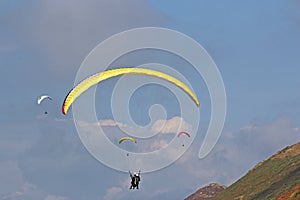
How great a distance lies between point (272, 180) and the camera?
406 feet

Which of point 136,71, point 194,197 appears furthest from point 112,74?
point 194,197

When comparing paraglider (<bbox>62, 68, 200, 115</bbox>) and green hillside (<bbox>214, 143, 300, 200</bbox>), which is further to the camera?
green hillside (<bbox>214, 143, 300, 200</bbox>)

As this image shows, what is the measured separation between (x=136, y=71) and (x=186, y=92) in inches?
194

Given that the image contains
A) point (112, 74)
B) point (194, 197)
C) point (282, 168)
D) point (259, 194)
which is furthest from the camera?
point (194, 197)

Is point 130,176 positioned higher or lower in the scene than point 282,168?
lower

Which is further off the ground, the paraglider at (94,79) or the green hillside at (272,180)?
the green hillside at (272,180)

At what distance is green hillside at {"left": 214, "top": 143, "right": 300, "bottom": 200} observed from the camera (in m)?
108

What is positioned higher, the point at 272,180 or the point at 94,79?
the point at 272,180

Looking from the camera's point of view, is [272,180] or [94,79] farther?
[272,180]

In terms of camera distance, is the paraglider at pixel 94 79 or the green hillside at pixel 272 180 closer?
the paraglider at pixel 94 79

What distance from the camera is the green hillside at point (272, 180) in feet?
355

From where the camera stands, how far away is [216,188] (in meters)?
167

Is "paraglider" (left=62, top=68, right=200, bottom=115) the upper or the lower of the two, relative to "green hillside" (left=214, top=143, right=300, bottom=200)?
lower

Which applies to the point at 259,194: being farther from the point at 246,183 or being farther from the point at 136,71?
the point at 136,71
